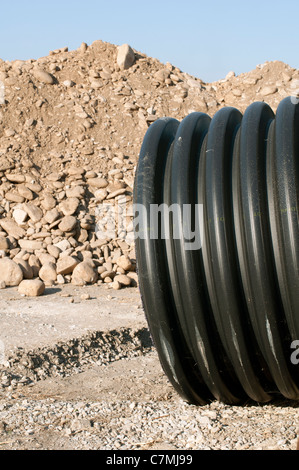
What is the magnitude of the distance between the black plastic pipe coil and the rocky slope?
156 inches

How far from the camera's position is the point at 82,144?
1038cm

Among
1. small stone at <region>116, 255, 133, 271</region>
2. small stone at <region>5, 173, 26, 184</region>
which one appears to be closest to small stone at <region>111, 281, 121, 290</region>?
small stone at <region>116, 255, 133, 271</region>

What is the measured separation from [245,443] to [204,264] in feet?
3.37

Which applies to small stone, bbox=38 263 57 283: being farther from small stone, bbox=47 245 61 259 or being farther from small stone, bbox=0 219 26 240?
small stone, bbox=0 219 26 240

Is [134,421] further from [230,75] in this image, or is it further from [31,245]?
[230,75]

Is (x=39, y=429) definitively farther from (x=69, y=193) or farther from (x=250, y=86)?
(x=250, y=86)

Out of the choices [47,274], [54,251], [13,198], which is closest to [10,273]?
[47,274]

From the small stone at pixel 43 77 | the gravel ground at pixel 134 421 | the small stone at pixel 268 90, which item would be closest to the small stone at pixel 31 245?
the gravel ground at pixel 134 421

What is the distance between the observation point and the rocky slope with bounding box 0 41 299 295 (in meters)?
8.15

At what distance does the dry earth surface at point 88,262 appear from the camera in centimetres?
330

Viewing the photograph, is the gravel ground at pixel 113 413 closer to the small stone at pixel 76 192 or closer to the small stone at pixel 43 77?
the small stone at pixel 76 192

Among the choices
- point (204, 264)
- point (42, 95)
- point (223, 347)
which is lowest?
point (223, 347)

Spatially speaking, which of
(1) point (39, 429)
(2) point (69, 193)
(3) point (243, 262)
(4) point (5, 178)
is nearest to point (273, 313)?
(3) point (243, 262)
